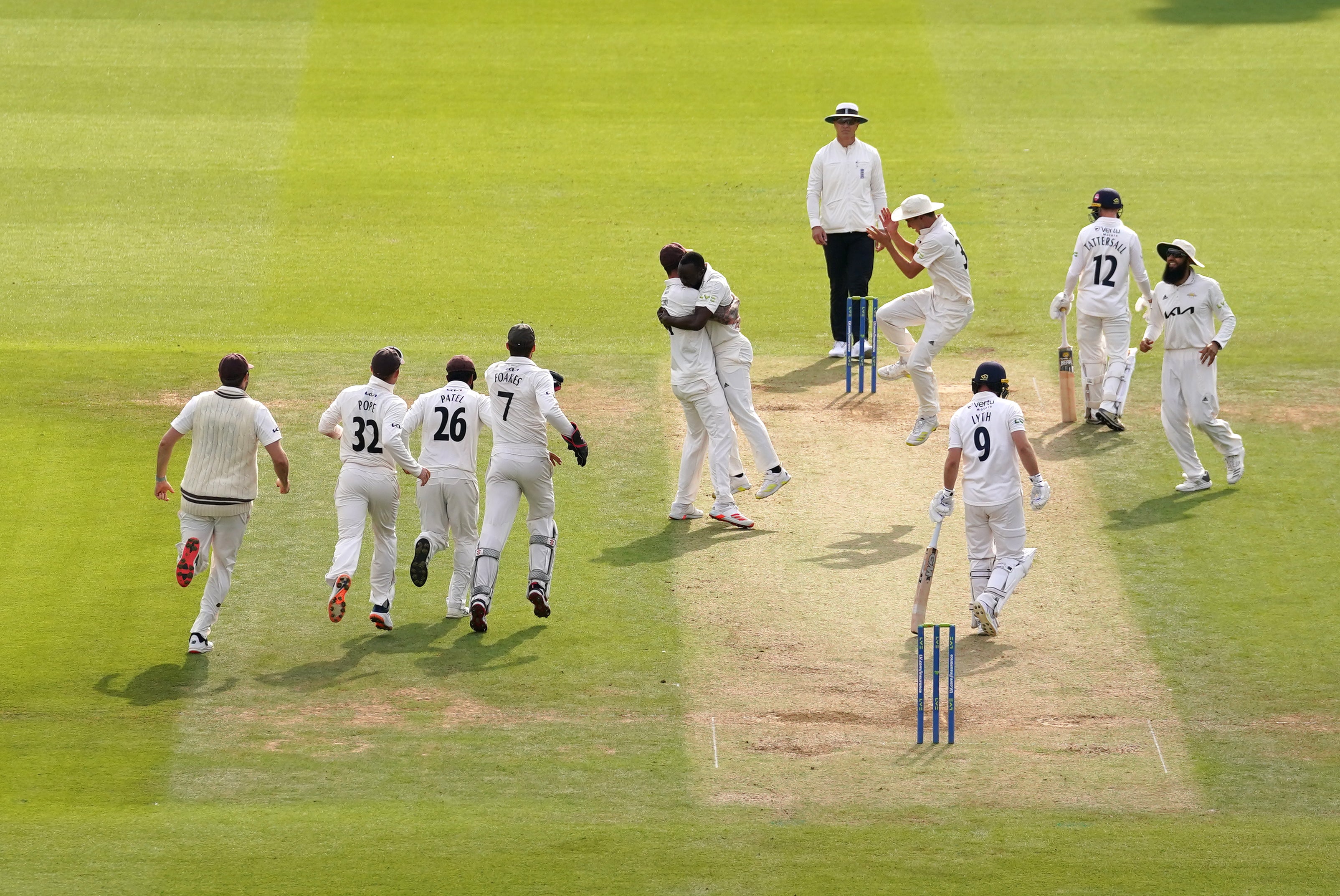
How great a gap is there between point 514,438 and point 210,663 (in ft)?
9.58

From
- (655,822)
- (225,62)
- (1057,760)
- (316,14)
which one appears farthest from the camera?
(316,14)

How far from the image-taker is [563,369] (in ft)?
65.1

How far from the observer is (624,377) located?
1950cm

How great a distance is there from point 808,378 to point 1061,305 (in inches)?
120

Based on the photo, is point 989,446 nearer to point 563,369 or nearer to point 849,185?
point 849,185

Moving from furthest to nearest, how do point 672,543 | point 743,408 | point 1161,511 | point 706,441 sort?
point 1161,511 < point 706,441 < point 743,408 < point 672,543

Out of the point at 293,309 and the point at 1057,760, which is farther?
the point at 293,309

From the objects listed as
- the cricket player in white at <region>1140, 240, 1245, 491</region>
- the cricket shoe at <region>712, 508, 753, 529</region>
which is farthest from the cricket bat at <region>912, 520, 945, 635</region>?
the cricket player in white at <region>1140, 240, 1245, 491</region>

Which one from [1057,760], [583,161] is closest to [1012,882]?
[1057,760]

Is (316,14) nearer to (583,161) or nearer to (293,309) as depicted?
(583,161)

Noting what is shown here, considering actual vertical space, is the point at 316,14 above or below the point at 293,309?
above

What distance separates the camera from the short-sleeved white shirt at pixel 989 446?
1327 cm

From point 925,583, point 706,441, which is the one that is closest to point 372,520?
point 706,441

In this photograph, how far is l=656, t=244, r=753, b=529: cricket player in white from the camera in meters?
15.4
